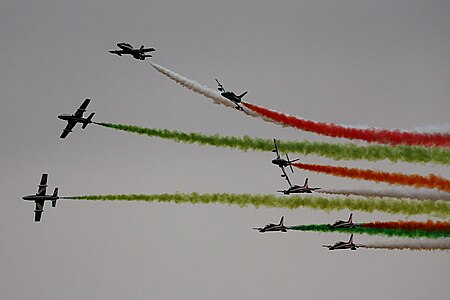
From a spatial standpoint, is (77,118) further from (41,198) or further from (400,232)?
(400,232)

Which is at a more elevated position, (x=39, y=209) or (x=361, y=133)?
(x=361, y=133)

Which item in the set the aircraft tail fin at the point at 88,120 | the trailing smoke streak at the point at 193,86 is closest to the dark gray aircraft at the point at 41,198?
the aircraft tail fin at the point at 88,120

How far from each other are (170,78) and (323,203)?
11650mm

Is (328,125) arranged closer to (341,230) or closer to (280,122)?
(280,122)

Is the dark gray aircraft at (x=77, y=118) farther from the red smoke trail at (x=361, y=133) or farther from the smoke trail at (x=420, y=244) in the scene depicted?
the smoke trail at (x=420, y=244)

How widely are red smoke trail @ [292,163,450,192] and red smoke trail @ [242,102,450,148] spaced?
1.83m

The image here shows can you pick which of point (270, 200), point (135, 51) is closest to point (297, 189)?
point (270, 200)

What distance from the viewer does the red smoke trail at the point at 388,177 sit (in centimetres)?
4394

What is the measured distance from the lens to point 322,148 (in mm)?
46531

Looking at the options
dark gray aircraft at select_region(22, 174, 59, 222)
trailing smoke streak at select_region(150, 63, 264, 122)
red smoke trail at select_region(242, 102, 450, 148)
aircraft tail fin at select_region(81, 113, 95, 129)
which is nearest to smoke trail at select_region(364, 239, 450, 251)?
red smoke trail at select_region(242, 102, 450, 148)

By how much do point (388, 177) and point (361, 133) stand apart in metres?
2.90

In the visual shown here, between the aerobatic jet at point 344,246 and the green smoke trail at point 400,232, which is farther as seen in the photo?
the aerobatic jet at point 344,246

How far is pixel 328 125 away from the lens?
45.8m

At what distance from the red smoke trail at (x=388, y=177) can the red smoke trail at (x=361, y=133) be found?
183 cm
